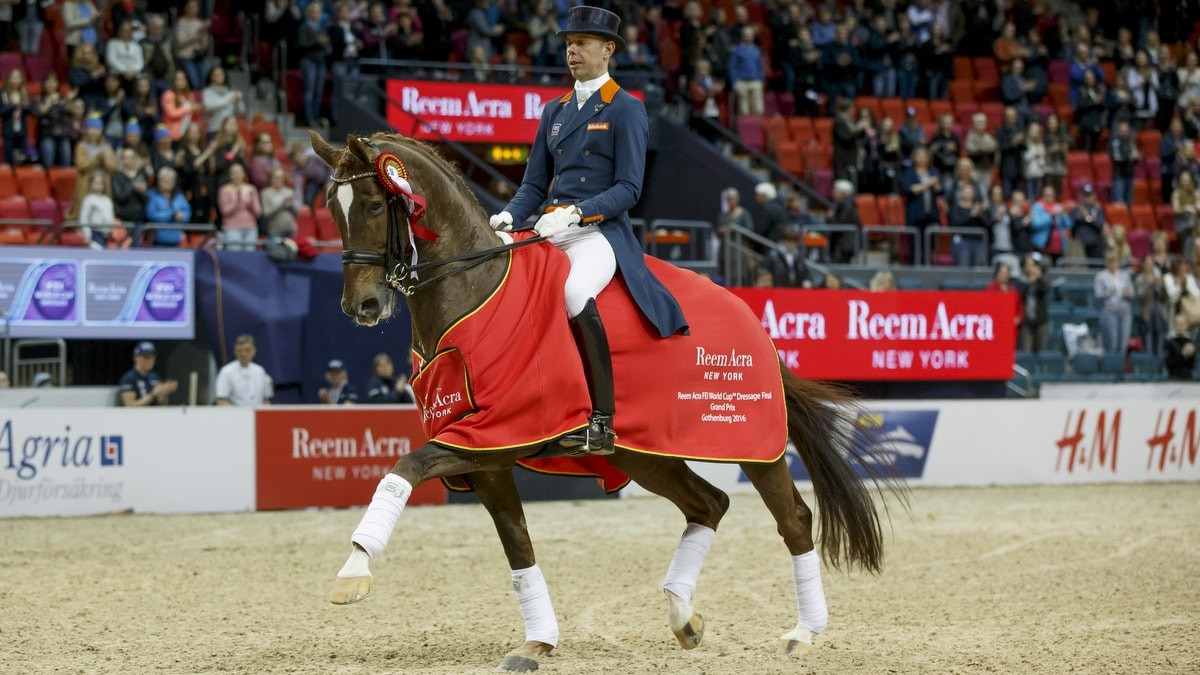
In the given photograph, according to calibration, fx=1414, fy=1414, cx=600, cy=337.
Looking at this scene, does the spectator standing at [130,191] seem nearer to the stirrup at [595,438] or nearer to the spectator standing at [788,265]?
the spectator standing at [788,265]

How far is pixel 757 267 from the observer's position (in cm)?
1722

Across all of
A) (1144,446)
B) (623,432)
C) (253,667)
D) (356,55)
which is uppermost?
(356,55)

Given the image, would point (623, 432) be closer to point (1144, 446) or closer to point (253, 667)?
point (253, 667)

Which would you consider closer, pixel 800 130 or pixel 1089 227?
pixel 1089 227

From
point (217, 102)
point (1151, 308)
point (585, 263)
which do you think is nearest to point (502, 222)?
point (585, 263)

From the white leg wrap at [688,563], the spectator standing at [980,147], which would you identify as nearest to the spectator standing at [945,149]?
the spectator standing at [980,147]

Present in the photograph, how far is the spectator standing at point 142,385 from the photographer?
13891 millimetres

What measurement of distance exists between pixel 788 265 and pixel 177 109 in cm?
736

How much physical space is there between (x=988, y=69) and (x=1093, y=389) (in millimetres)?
9069

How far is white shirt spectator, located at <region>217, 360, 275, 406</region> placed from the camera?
1400 cm

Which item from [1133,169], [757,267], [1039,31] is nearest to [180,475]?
[757,267]

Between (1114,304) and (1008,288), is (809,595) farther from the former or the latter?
(1114,304)

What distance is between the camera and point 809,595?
22.9 feet

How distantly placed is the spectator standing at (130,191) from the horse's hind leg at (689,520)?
9527mm
